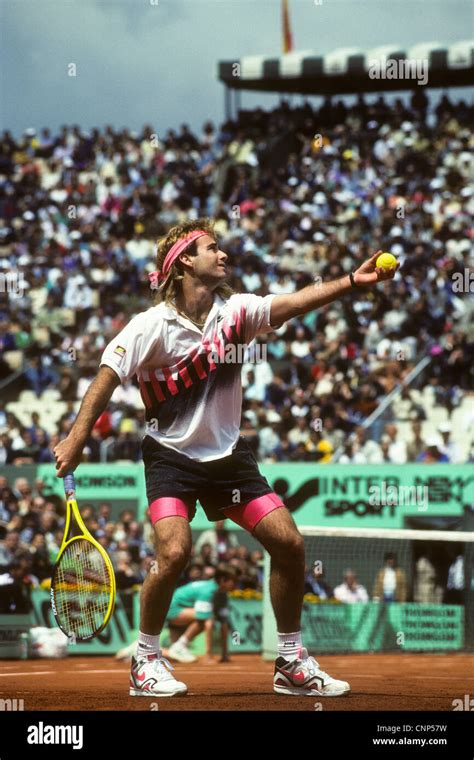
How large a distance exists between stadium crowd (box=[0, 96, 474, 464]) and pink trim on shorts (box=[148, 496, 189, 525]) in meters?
12.6

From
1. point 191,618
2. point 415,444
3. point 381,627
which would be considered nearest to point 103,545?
point 191,618

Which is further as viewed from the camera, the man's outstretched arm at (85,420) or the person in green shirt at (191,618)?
the person in green shirt at (191,618)

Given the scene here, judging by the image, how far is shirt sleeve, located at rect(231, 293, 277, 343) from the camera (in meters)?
7.90

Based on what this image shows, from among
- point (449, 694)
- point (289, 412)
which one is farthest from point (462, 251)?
point (449, 694)

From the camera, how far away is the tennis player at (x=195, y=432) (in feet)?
25.6

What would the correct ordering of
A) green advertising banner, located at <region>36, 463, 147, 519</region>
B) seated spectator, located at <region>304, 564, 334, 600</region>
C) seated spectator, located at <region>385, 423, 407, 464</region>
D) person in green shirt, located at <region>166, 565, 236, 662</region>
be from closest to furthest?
person in green shirt, located at <region>166, 565, 236, 662</region>, seated spectator, located at <region>304, 564, 334, 600</region>, seated spectator, located at <region>385, 423, 407, 464</region>, green advertising banner, located at <region>36, 463, 147, 519</region>

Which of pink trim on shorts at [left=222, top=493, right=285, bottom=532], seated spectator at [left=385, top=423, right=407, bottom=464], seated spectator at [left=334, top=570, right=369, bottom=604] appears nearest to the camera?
pink trim on shorts at [left=222, top=493, right=285, bottom=532]

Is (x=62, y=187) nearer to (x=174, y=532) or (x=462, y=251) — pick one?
(x=462, y=251)

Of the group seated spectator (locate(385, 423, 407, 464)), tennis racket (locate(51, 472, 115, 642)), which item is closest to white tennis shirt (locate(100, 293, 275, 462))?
tennis racket (locate(51, 472, 115, 642))

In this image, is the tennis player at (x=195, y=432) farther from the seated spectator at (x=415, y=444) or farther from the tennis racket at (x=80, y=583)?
the seated spectator at (x=415, y=444)
